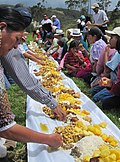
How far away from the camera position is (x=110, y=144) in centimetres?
293

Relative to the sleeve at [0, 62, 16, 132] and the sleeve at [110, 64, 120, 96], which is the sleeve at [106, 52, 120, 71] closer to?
the sleeve at [110, 64, 120, 96]

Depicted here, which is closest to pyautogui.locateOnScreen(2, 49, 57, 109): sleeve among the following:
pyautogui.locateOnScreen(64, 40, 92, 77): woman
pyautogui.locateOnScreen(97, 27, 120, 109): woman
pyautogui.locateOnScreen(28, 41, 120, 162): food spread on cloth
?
pyautogui.locateOnScreen(28, 41, 120, 162): food spread on cloth

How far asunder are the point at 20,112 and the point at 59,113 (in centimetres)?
117

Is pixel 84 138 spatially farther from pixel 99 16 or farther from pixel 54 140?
pixel 99 16

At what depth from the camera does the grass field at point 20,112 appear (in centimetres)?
301

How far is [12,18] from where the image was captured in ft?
7.25

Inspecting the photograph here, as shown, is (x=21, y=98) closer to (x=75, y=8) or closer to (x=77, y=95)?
(x=77, y=95)

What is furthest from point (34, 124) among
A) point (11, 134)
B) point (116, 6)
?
point (116, 6)

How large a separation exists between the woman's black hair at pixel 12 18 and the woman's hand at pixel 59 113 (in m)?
1.30

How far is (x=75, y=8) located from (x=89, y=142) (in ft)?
144

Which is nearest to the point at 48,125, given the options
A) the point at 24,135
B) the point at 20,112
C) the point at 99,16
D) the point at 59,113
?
the point at 59,113

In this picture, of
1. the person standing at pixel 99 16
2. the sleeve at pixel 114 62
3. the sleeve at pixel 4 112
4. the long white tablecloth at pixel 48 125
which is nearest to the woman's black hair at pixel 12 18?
the sleeve at pixel 4 112

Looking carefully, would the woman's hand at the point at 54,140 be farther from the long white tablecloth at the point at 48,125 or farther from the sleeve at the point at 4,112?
the sleeve at the point at 4,112

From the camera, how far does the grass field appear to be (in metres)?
3.01
